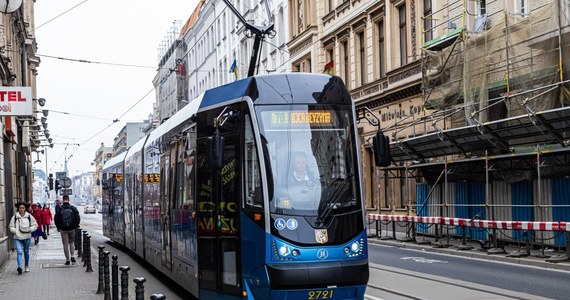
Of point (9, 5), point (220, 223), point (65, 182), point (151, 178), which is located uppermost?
point (9, 5)

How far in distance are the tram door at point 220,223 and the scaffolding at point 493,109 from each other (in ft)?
33.4

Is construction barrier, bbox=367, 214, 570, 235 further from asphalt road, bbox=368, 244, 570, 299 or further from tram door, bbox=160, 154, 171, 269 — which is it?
tram door, bbox=160, 154, 171, 269

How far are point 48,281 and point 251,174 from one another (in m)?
8.14

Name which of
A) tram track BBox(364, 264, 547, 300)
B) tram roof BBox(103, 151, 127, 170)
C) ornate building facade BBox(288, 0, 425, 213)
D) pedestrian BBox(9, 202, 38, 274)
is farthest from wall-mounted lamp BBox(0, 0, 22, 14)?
ornate building facade BBox(288, 0, 425, 213)

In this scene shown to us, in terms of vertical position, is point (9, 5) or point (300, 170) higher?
point (9, 5)

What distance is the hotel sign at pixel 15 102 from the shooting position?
14312 mm

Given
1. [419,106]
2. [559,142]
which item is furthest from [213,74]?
[559,142]

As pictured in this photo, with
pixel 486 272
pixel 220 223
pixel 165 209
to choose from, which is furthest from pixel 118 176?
pixel 220 223

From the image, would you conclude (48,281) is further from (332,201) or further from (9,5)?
(332,201)

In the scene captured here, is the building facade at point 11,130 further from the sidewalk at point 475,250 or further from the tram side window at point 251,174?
the sidewalk at point 475,250

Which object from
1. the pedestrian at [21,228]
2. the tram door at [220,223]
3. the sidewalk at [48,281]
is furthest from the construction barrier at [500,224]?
the pedestrian at [21,228]

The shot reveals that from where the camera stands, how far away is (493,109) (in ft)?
79.9

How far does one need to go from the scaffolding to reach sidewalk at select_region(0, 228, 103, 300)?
11210 millimetres

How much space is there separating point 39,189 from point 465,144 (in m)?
127
